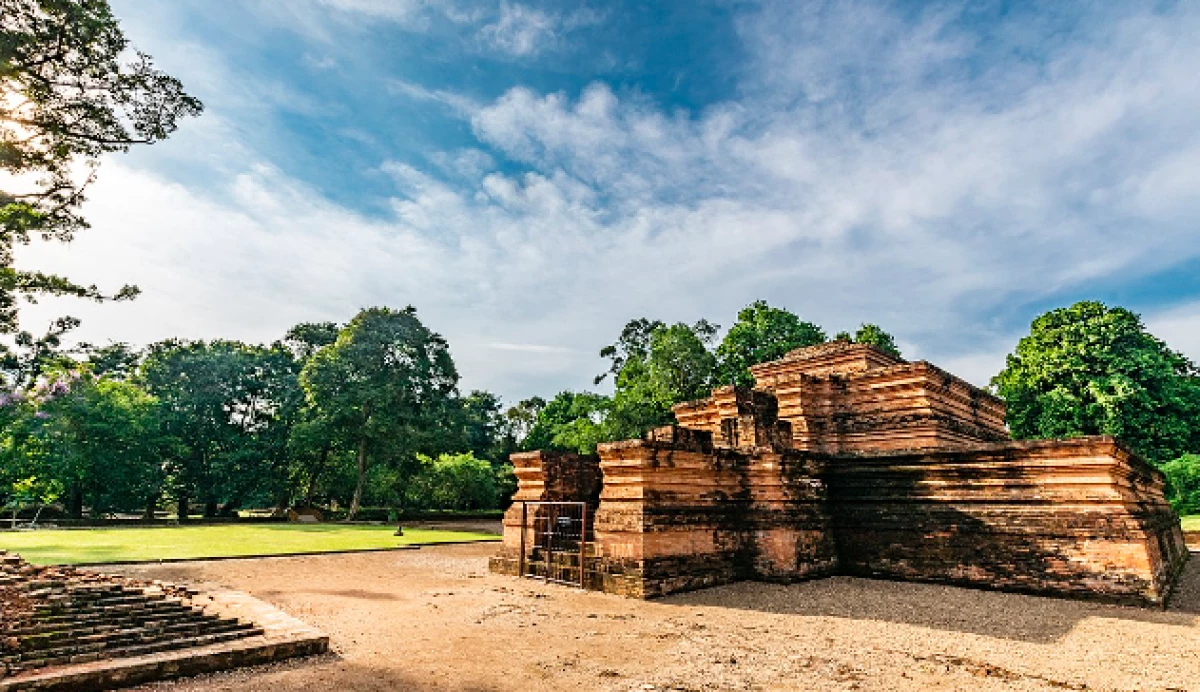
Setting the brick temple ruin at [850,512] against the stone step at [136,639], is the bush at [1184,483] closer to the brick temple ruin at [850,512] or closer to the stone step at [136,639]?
the brick temple ruin at [850,512]

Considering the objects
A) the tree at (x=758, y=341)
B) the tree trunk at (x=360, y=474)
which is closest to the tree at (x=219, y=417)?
the tree trunk at (x=360, y=474)

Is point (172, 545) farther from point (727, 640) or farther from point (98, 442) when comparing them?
point (727, 640)

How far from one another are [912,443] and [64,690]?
1528 centimetres

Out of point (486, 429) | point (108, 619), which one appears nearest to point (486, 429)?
Answer: point (486, 429)

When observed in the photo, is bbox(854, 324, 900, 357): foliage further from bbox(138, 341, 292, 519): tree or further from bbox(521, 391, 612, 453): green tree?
bbox(138, 341, 292, 519): tree

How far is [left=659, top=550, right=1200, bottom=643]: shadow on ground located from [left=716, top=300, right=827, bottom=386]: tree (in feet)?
79.9

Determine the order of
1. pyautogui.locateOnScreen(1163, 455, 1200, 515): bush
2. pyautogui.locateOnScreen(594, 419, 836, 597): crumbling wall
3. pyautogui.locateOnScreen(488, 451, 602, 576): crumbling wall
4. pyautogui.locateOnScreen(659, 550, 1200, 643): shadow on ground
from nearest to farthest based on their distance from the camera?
pyautogui.locateOnScreen(659, 550, 1200, 643): shadow on ground, pyautogui.locateOnScreen(594, 419, 836, 597): crumbling wall, pyautogui.locateOnScreen(488, 451, 602, 576): crumbling wall, pyautogui.locateOnScreen(1163, 455, 1200, 515): bush

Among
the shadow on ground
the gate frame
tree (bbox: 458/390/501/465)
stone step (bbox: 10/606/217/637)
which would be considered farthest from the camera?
tree (bbox: 458/390/501/465)

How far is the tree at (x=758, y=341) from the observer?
3500cm

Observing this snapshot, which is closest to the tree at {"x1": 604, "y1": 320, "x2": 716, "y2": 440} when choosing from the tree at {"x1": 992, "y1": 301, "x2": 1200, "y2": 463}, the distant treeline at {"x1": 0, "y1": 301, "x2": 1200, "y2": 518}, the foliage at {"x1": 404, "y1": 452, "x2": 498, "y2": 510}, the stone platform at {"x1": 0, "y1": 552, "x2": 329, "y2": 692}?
the distant treeline at {"x1": 0, "y1": 301, "x2": 1200, "y2": 518}

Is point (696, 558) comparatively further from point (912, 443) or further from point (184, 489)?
point (184, 489)

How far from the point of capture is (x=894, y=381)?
14.8 m

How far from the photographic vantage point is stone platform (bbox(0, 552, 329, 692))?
5.08 metres

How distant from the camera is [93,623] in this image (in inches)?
251
